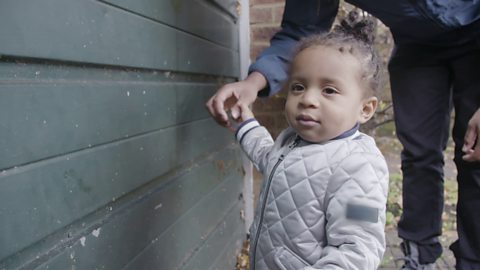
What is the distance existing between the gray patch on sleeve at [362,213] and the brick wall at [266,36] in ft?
5.70

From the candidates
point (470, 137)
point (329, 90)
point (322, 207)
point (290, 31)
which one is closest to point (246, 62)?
point (290, 31)

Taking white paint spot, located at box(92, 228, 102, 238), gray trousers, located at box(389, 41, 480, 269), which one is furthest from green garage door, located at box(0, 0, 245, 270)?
gray trousers, located at box(389, 41, 480, 269)

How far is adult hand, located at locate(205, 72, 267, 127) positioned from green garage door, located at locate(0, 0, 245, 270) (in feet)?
0.62

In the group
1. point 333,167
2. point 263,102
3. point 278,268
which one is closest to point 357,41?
point 333,167

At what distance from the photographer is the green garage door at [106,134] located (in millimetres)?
889

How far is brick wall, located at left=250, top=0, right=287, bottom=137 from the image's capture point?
2.84 m

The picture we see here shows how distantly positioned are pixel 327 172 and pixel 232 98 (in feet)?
1.79

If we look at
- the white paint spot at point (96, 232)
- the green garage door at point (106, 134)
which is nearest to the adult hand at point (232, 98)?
the green garage door at point (106, 134)

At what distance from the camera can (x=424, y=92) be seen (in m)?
2.13

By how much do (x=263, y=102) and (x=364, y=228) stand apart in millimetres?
1819

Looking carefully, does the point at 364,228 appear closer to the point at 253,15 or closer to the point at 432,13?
the point at 432,13

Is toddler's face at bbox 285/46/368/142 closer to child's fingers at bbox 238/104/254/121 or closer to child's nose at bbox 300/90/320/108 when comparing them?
child's nose at bbox 300/90/320/108

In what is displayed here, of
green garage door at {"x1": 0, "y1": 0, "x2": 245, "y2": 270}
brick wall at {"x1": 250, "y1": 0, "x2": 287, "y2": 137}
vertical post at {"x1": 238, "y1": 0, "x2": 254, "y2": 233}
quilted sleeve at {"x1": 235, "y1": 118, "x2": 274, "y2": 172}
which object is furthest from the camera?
brick wall at {"x1": 250, "y1": 0, "x2": 287, "y2": 137}

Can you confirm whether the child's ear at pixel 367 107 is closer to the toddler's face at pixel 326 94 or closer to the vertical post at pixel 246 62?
the toddler's face at pixel 326 94
